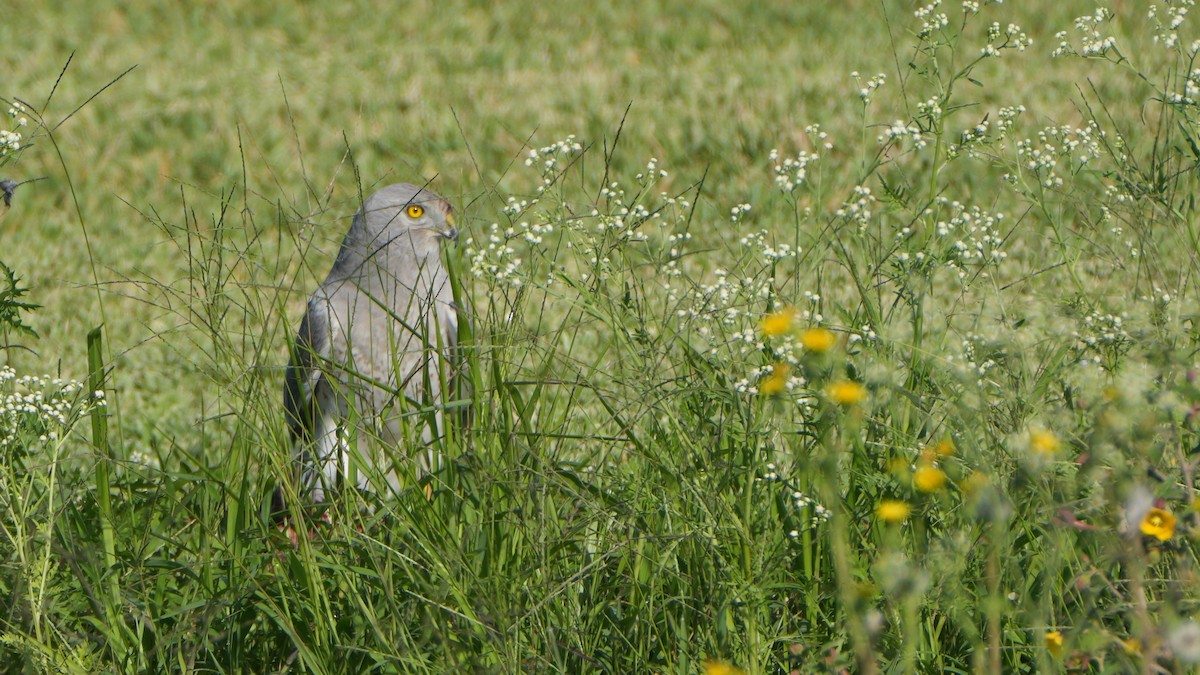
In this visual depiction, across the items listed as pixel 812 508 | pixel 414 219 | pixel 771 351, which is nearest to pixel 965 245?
pixel 771 351

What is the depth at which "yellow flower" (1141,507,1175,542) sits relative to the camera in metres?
1.86

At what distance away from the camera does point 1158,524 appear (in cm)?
190

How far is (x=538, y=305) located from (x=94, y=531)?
2837 millimetres

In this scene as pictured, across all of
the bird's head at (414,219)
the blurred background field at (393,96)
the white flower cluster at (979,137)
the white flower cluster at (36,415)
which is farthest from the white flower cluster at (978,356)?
the blurred background field at (393,96)

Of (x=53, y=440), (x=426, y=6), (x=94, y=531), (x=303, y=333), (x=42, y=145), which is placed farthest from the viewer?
(x=426, y=6)

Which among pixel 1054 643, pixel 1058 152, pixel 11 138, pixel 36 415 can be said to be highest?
pixel 11 138

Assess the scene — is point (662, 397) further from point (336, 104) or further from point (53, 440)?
point (336, 104)

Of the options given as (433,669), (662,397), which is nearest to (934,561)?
(662,397)

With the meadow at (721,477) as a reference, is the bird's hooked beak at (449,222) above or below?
above

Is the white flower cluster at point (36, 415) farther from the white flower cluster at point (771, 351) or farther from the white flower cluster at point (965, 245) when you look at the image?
the white flower cluster at point (965, 245)

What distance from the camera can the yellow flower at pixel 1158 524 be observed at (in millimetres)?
1860

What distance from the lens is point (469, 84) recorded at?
8.57m

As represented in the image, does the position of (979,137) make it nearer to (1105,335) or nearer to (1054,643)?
(1105,335)

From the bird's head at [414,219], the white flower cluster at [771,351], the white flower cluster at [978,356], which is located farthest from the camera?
the bird's head at [414,219]
